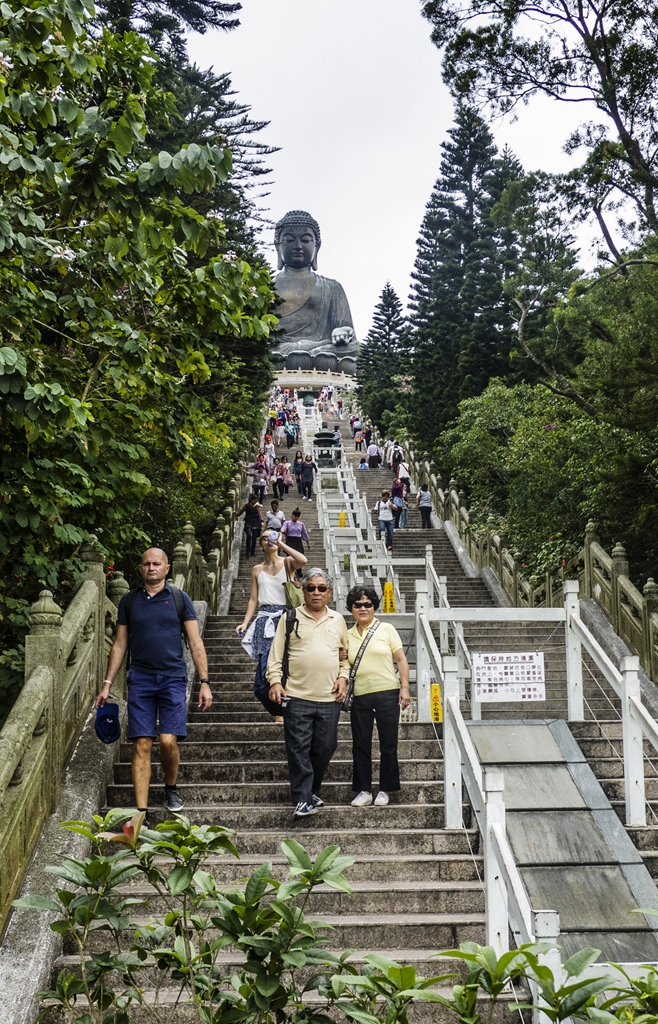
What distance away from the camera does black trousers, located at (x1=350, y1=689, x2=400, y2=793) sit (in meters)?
6.58

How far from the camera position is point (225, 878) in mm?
5887

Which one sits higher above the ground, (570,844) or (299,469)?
(299,469)

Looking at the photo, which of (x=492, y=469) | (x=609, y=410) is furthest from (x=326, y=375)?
(x=609, y=410)

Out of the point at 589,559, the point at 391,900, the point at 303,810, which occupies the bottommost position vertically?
the point at 391,900

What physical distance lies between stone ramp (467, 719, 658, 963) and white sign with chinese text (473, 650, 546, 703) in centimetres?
37

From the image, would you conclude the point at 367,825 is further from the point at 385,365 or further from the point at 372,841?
the point at 385,365

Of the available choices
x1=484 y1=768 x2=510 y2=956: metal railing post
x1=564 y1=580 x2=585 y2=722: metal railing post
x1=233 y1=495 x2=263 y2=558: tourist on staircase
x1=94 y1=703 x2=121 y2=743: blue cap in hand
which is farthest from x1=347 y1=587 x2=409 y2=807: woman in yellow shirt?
x1=233 y1=495 x2=263 y2=558: tourist on staircase

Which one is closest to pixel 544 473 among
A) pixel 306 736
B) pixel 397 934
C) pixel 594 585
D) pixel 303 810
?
pixel 594 585

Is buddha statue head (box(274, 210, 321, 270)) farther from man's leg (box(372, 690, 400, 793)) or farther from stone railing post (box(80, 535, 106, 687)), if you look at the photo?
man's leg (box(372, 690, 400, 793))

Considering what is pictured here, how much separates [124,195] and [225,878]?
399cm

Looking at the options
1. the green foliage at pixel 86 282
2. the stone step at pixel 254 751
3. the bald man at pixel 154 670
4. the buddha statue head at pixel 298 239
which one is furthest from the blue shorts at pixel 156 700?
the buddha statue head at pixel 298 239

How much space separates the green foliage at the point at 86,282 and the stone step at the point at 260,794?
1899mm

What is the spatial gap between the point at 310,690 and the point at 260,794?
3.08 feet

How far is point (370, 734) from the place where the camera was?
662 centimetres
